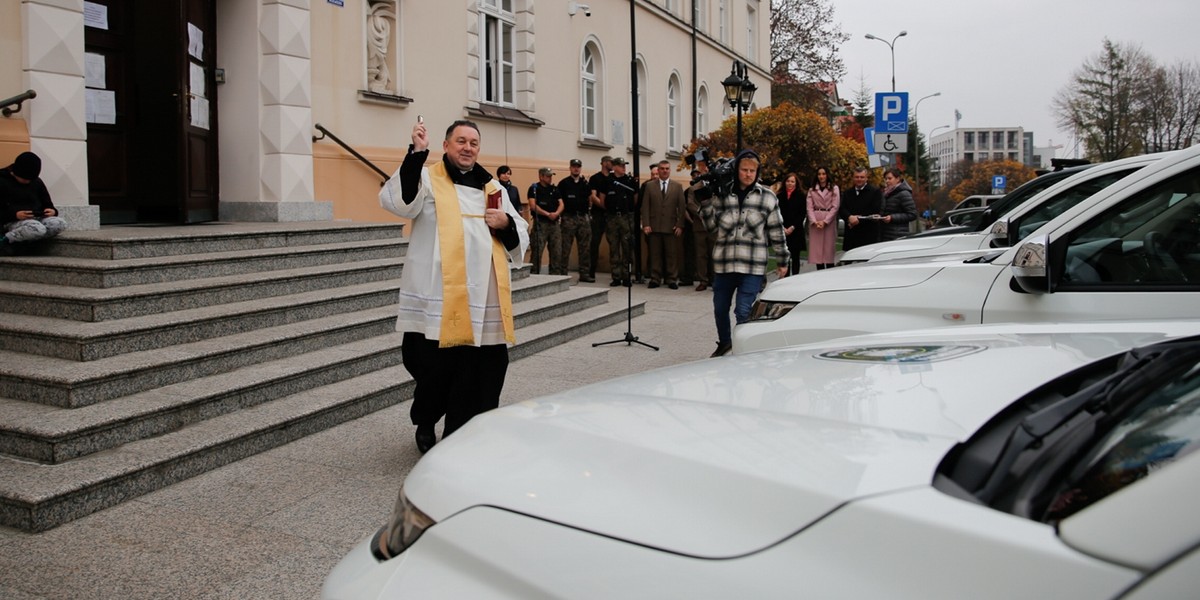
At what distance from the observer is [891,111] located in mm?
18750

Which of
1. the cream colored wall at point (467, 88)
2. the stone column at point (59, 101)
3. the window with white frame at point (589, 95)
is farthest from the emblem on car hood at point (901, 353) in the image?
the window with white frame at point (589, 95)

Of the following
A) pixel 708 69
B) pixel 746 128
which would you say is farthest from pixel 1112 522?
pixel 708 69

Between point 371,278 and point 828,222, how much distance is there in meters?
7.34

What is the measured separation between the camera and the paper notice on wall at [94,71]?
9266 millimetres

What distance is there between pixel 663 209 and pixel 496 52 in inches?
157

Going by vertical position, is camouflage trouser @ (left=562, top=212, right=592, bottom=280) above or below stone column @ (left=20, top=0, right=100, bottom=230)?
below

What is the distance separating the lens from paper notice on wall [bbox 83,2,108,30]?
9.26m

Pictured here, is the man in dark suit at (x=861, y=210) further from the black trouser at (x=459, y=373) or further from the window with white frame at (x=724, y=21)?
the window with white frame at (x=724, y=21)

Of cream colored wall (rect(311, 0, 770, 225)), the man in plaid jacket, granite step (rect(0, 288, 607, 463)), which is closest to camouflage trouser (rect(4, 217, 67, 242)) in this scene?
granite step (rect(0, 288, 607, 463))

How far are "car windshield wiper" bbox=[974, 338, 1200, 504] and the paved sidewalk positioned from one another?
3007 mm

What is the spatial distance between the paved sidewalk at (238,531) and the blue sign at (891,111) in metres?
14.7

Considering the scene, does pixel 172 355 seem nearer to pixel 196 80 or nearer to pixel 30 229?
pixel 30 229

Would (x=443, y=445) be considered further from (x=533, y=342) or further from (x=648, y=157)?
(x=648, y=157)

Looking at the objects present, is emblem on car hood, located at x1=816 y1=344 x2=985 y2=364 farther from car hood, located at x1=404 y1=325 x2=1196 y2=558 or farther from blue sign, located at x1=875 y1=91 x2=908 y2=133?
blue sign, located at x1=875 y1=91 x2=908 y2=133
